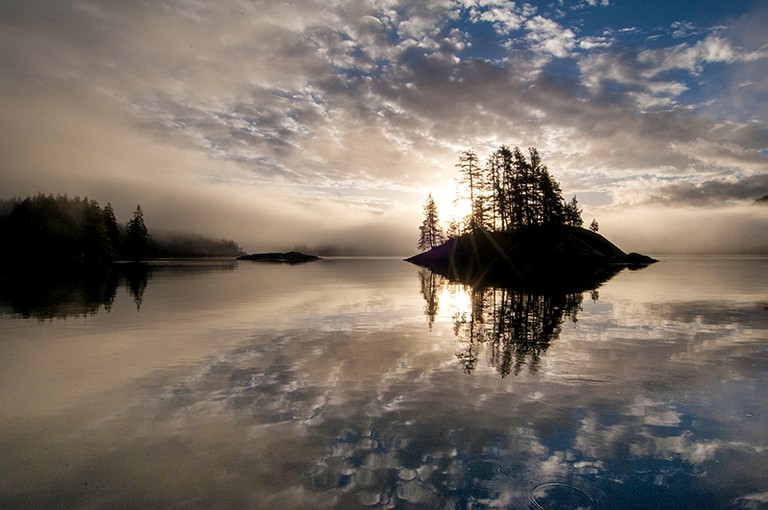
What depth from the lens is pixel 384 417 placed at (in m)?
7.62

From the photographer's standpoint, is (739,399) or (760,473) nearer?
(760,473)

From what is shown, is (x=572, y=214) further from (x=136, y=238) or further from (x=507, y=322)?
(x=136, y=238)

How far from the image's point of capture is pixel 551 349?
12984 millimetres

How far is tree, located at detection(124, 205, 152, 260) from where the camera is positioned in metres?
139

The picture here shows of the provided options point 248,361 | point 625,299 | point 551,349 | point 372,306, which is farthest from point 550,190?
point 248,361

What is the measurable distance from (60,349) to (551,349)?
55.5 feet

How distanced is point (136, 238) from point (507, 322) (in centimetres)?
15684

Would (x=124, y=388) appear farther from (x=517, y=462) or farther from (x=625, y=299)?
(x=625, y=299)

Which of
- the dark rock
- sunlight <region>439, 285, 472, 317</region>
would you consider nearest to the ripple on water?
sunlight <region>439, 285, 472, 317</region>

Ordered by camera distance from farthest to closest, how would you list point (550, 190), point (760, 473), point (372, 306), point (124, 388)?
point (550, 190), point (372, 306), point (124, 388), point (760, 473)

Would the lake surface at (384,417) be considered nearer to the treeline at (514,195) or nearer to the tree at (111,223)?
the treeline at (514,195)

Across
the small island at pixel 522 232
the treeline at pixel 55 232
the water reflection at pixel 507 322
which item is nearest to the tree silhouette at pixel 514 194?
the small island at pixel 522 232

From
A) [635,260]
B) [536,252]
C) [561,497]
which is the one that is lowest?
[561,497]

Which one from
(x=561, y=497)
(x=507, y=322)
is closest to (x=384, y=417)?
(x=561, y=497)
